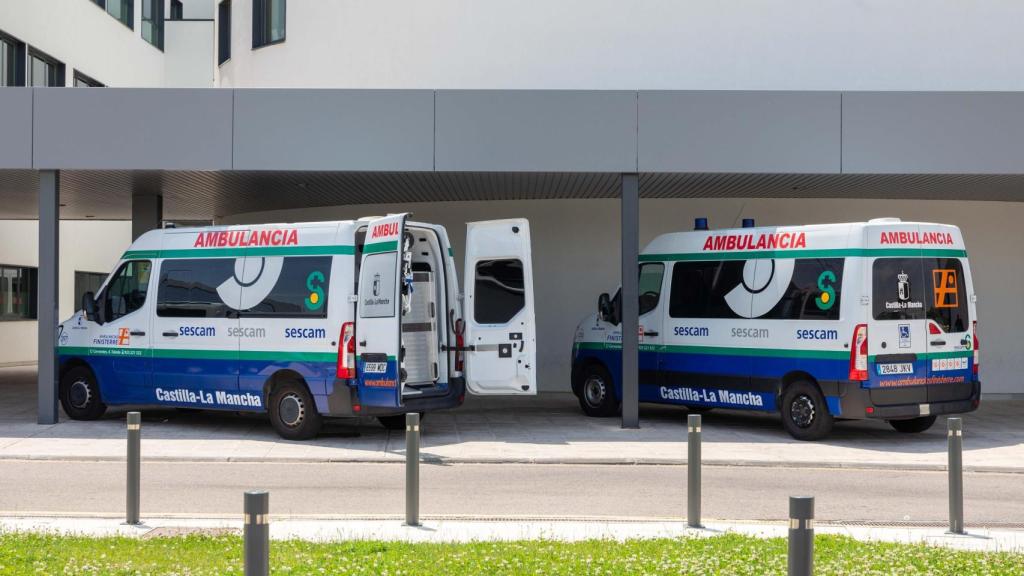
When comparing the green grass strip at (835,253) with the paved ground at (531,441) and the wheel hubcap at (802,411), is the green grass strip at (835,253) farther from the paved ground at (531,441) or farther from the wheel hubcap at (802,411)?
the paved ground at (531,441)

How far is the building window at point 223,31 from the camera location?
2527 cm

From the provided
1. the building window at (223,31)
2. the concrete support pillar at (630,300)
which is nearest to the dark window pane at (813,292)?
the concrete support pillar at (630,300)

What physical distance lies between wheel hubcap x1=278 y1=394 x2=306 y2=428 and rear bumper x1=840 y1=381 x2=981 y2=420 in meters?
6.23

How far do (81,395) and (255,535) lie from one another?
10989 mm

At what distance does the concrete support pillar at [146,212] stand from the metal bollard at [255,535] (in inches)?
553

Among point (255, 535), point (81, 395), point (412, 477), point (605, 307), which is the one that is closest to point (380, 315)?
point (605, 307)

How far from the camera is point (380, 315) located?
1252 centimetres

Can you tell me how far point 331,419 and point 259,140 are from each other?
3.94 metres

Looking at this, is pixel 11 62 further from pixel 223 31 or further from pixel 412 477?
pixel 412 477

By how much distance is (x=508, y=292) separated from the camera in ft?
44.4

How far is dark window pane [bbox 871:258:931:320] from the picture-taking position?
1262 centimetres

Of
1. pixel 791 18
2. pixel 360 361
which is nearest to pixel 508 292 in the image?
pixel 360 361

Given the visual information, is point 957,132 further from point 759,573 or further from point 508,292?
point 759,573

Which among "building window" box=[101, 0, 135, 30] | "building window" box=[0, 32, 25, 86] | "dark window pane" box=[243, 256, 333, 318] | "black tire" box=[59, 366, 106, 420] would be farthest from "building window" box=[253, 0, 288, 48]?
"building window" box=[101, 0, 135, 30]
